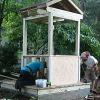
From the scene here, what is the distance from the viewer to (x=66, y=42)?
55.4 feet

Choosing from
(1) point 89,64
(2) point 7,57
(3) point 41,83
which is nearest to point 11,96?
(3) point 41,83

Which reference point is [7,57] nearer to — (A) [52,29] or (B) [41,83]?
(A) [52,29]

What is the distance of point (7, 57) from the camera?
16.1 m

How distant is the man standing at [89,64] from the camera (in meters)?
13.0

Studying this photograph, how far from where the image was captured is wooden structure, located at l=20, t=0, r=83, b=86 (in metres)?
11.2

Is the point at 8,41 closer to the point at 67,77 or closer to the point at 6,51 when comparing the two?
the point at 6,51

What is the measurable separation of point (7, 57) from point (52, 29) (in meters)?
5.43

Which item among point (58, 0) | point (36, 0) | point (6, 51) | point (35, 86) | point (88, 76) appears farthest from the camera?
point (36, 0)

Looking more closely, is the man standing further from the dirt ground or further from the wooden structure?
the dirt ground

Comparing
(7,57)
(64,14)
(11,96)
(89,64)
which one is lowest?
(11,96)

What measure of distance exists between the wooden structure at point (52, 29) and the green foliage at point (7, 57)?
3.80 metres

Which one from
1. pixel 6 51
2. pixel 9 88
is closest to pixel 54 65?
pixel 9 88

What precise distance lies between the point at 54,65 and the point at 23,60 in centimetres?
164

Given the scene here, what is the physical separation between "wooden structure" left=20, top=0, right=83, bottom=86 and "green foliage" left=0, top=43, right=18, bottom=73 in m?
3.80
